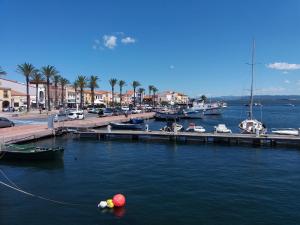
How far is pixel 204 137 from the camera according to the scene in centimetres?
4553

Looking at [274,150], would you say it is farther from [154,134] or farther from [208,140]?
[154,134]

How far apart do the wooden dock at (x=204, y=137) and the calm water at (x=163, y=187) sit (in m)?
4.21

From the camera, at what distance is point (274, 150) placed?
3944 cm

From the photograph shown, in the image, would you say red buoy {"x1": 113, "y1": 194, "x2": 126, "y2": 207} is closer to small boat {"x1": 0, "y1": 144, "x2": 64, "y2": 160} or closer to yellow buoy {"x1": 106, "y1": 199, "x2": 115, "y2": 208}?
yellow buoy {"x1": 106, "y1": 199, "x2": 115, "y2": 208}

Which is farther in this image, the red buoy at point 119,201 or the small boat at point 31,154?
the small boat at point 31,154

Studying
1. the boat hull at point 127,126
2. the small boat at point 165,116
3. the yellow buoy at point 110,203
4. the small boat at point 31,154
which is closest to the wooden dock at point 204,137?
the boat hull at point 127,126

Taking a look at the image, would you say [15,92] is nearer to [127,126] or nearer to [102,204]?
[127,126]

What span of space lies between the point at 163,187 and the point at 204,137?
23.4 metres

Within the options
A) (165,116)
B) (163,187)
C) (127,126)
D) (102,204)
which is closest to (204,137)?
(127,126)

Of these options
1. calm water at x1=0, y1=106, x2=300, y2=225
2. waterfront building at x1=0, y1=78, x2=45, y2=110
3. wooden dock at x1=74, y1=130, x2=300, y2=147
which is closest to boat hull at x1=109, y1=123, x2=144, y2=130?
wooden dock at x1=74, y1=130, x2=300, y2=147

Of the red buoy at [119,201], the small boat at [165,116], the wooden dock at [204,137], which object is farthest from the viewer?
the small boat at [165,116]

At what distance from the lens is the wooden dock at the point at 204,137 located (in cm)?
4275

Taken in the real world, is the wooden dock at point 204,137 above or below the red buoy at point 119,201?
above

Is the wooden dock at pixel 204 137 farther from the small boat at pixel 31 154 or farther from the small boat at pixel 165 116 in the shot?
the small boat at pixel 165 116
